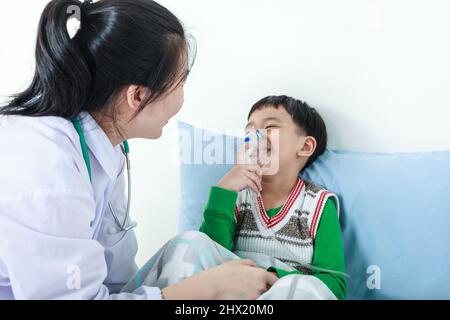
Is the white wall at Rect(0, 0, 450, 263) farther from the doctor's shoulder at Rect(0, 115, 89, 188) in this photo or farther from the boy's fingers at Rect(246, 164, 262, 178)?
the doctor's shoulder at Rect(0, 115, 89, 188)

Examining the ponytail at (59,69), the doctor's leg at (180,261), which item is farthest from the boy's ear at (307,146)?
the ponytail at (59,69)

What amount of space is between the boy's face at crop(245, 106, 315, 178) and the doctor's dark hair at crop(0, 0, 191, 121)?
1.33 feet

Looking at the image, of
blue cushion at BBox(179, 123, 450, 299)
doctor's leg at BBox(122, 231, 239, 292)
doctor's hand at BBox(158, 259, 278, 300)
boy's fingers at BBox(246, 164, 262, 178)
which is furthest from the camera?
boy's fingers at BBox(246, 164, 262, 178)

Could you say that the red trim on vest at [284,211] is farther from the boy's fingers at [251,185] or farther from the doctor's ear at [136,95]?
the doctor's ear at [136,95]

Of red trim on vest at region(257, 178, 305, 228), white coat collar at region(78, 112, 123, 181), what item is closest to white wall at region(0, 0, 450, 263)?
red trim on vest at region(257, 178, 305, 228)

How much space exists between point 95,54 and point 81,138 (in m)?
0.16

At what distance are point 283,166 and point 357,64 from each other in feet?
1.16

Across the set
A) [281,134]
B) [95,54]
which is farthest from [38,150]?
[281,134]

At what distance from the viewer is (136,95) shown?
1.00 meters

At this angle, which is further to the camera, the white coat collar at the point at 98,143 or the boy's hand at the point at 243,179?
the boy's hand at the point at 243,179

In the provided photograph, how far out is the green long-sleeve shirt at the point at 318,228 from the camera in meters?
1.22

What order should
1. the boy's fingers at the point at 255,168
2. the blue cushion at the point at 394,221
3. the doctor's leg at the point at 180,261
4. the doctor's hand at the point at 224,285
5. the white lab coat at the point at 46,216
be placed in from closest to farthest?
the white lab coat at the point at 46,216, the doctor's hand at the point at 224,285, the doctor's leg at the point at 180,261, the blue cushion at the point at 394,221, the boy's fingers at the point at 255,168

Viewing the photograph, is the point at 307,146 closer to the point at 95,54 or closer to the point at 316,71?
the point at 316,71

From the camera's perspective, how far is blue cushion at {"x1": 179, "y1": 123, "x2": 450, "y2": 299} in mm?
1170
